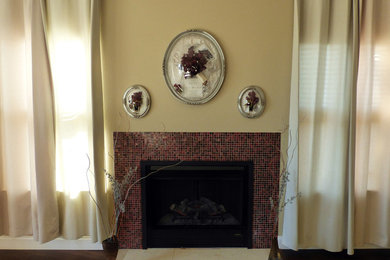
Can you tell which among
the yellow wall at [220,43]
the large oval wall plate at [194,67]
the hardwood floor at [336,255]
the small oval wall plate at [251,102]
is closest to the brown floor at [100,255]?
the hardwood floor at [336,255]

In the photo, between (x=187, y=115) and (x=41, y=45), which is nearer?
(x=41, y=45)

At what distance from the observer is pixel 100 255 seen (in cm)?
200

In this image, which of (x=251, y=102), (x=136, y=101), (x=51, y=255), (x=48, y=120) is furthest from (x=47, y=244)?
(x=251, y=102)

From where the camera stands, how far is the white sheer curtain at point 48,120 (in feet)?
5.92

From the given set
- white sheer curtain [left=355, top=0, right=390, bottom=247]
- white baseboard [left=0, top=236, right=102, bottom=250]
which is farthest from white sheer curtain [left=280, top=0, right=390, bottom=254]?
white baseboard [left=0, top=236, right=102, bottom=250]

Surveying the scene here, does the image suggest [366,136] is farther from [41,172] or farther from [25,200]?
[25,200]

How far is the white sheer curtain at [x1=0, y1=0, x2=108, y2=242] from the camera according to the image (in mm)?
1806

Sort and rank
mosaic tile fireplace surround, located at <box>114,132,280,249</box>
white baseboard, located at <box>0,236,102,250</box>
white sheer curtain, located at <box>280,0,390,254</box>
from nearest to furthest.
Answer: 1. white sheer curtain, located at <box>280,0,390,254</box>
2. mosaic tile fireplace surround, located at <box>114,132,280,249</box>
3. white baseboard, located at <box>0,236,102,250</box>

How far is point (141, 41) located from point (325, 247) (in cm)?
231

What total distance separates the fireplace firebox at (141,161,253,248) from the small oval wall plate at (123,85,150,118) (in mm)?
463

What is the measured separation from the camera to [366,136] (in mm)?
1863

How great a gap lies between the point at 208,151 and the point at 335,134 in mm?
1038

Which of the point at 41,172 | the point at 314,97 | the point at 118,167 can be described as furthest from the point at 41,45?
the point at 314,97

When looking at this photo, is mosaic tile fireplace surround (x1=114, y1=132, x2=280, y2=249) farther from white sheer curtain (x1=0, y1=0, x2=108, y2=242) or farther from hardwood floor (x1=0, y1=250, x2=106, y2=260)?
hardwood floor (x1=0, y1=250, x2=106, y2=260)
